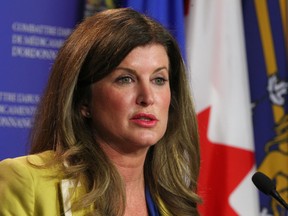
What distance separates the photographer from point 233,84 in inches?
141

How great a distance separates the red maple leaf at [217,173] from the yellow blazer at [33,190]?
136 cm

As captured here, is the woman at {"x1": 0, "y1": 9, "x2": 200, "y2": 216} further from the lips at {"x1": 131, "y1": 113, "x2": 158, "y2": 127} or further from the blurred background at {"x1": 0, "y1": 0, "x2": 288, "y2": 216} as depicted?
the blurred background at {"x1": 0, "y1": 0, "x2": 288, "y2": 216}

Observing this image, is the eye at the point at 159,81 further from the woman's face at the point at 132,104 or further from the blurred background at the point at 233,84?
the blurred background at the point at 233,84

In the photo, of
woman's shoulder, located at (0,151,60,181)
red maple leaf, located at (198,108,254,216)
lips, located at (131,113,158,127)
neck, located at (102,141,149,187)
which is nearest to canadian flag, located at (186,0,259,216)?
red maple leaf, located at (198,108,254,216)

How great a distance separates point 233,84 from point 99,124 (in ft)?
4.43

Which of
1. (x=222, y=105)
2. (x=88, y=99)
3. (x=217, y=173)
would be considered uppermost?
(x=88, y=99)

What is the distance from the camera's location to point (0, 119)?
3.09 m

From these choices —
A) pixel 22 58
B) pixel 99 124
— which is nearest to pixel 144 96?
pixel 99 124

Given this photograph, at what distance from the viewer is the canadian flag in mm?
3521

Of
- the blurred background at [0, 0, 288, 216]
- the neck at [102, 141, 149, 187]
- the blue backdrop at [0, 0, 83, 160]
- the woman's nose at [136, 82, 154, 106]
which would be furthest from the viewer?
the blurred background at [0, 0, 288, 216]

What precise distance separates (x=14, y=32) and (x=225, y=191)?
3.95 feet

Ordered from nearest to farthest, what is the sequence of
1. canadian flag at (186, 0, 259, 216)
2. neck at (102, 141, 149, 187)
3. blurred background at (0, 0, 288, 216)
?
1. neck at (102, 141, 149, 187)
2. blurred background at (0, 0, 288, 216)
3. canadian flag at (186, 0, 259, 216)

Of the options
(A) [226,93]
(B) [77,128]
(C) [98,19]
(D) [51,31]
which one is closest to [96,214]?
(B) [77,128]

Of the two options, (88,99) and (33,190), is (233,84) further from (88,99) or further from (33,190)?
(33,190)
